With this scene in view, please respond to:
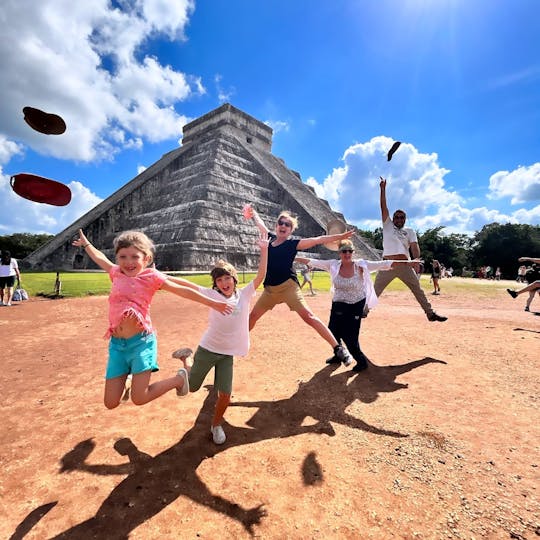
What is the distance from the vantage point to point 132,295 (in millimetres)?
2750

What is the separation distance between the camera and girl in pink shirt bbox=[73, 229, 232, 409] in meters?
2.71

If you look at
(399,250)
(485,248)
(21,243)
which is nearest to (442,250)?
(485,248)

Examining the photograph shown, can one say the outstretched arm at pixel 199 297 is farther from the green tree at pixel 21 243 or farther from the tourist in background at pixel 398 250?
the green tree at pixel 21 243

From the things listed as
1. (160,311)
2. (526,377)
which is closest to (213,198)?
(160,311)

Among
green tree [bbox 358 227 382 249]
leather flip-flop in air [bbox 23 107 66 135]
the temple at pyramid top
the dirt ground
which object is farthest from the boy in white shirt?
green tree [bbox 358 227 382 249]

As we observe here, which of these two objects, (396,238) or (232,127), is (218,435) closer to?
(396,238)

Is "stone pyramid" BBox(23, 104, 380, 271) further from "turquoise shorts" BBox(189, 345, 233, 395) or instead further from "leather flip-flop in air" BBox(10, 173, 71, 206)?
"turquoise shorts" BBox(189, 345, 233, 395)

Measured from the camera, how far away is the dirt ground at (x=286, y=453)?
1982 mm

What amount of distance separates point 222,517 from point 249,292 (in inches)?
72.2

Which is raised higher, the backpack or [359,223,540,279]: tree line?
[359,223,540,279]: tree line

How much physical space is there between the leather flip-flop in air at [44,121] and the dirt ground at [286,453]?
10.0 feet

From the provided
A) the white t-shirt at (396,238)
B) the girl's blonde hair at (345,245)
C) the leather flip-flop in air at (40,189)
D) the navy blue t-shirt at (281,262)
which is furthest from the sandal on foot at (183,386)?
the white t-shirt at (396,238)

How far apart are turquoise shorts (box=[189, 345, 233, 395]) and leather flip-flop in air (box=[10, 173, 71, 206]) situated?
2.18 meters

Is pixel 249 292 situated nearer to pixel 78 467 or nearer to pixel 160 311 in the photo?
pixel 78 467
